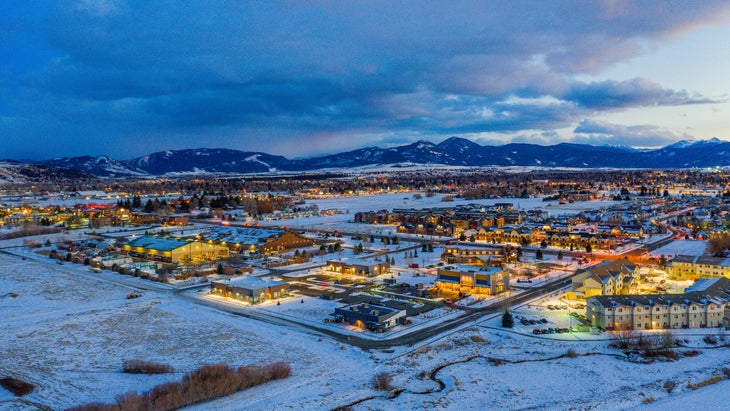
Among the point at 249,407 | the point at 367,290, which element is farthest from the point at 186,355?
the point at 367,290

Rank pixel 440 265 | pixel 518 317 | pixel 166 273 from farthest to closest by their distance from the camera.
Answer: pixel 440 265 → pixel 166 273 → pixel 518 317

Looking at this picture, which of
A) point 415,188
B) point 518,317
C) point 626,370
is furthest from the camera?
point 415,188

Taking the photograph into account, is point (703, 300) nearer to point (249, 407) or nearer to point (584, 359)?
point (584, 359)

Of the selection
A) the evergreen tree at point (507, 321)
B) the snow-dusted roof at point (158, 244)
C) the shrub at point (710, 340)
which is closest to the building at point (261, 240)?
the snow-dusted roof at point (158, 244)

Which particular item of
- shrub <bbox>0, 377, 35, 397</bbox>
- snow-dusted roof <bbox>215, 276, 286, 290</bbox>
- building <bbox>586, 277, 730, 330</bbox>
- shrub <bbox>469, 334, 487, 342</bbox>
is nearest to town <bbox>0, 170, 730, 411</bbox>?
building <bbox>586, 277, 730, 330</bbox>

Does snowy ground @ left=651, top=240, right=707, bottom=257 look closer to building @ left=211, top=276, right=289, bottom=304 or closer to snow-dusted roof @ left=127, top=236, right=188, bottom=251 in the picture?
building @ left=211, top=276, right=289, bottom=304

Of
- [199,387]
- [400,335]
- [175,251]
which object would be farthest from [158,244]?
[199,387]
